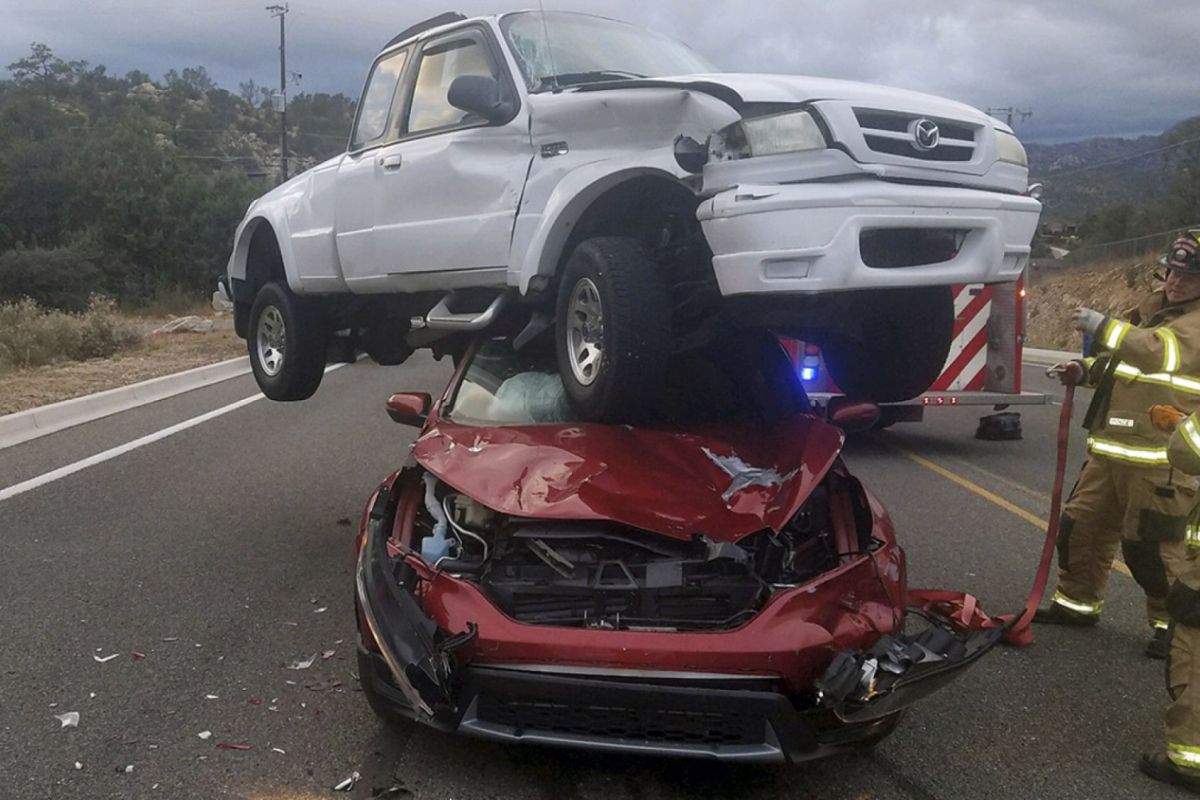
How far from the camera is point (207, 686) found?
478 centimetres

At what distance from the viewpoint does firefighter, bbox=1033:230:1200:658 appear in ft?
16.7

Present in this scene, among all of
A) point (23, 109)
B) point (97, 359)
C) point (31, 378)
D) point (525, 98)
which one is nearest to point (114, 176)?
point (23, 109)

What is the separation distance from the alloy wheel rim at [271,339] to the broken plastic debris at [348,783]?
160 inches

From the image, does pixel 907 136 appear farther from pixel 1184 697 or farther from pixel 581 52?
pixel 1184 697

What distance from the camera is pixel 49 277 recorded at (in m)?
41.6

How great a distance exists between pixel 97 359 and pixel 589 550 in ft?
59.4

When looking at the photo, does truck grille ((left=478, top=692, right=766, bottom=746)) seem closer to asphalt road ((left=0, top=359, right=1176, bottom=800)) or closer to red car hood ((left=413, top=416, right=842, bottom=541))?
asphalt road ((left=0, top=359, right=1176, bottom=800))

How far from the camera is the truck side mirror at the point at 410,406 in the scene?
5.44 m

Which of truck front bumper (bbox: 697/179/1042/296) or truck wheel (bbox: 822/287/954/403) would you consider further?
truck wheel (bbox: 822/287/954/403)

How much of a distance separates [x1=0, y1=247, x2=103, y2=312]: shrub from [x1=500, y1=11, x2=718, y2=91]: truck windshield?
38.4 meters

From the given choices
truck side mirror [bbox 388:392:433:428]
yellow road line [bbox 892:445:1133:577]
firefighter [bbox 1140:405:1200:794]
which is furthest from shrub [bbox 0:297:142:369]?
firefighter [bbox 1140:405:1200:794]

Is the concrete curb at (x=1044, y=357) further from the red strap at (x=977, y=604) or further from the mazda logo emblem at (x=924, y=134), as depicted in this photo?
the mazda logo emblem at (x=924, y=134)

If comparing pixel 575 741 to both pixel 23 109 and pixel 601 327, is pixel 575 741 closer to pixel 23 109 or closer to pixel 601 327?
pixel 601 327

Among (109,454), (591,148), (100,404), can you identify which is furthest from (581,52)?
(100,404)
